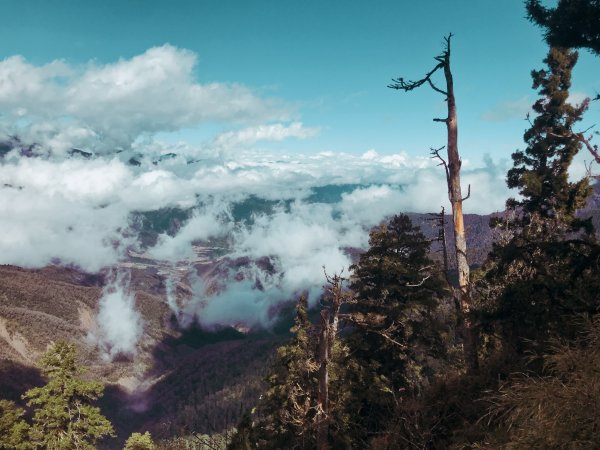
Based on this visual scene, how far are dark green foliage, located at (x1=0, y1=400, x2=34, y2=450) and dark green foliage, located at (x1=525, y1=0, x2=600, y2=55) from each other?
33.4m

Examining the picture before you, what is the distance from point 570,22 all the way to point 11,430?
35.8 meters

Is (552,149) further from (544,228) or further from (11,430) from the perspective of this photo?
(11,430)

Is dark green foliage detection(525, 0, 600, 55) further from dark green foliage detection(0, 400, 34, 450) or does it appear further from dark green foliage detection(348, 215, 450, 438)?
dark green foliage detection(0, 400, 34, 450)

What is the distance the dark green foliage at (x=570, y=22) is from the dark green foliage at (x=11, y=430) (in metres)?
33.4

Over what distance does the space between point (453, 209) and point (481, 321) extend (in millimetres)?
3296

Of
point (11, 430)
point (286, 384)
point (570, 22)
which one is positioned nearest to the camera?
point (570, 22)

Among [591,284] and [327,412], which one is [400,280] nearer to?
[327,412]

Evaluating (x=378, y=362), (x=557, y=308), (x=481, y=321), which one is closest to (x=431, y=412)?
(x=481, y=321)

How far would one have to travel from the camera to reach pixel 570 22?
11695mm

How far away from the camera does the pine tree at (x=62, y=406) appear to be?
77.0 ft

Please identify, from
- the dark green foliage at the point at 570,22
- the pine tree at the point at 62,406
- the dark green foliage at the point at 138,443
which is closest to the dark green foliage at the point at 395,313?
the dark green foliage at the point at 570,22

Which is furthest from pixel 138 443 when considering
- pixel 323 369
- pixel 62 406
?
pixel 323 369

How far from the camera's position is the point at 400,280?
70.3ft

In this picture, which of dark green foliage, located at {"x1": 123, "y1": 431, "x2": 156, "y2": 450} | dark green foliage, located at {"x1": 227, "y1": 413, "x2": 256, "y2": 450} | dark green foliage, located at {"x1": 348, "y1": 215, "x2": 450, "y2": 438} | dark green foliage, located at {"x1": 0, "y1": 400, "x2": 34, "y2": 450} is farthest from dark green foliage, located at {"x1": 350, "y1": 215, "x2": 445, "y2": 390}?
dark green foliage, located at {"x1": 0, "y1": 400, "x2": 34, "y2": 450}
